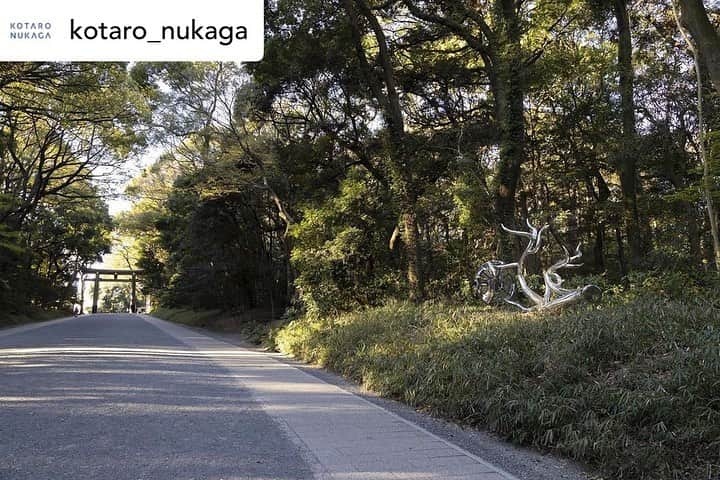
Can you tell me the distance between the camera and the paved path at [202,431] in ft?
14.4

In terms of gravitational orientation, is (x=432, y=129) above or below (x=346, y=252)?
above

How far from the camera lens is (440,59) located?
679 inches

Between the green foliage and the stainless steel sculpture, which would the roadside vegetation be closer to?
the stainless steel sculpture

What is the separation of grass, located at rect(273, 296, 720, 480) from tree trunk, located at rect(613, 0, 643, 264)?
8117 millimetres

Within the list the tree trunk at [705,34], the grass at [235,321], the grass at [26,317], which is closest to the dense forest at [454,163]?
the tree trunk at [705,34]

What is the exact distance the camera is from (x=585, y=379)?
18.9 feet

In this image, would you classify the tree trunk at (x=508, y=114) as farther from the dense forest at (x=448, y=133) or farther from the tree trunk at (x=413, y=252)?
the tree trunk at (x=413, y=252)

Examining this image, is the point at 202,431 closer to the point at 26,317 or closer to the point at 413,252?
the point at 413,252

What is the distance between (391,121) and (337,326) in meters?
5.82

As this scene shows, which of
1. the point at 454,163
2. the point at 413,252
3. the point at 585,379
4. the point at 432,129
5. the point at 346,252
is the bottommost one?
the point at 585,379

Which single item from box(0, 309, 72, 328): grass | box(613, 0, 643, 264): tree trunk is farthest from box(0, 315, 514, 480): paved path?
box(0, 309, 72, 328): grass

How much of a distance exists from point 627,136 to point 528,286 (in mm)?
7019

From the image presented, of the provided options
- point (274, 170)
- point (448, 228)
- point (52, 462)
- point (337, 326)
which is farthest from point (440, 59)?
point (52, 462)

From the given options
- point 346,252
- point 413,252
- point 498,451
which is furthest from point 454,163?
point 498,451
